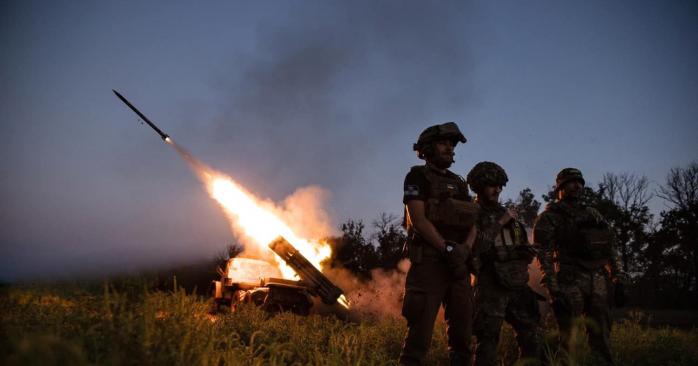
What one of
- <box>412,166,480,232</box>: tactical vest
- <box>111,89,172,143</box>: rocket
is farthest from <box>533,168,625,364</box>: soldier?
<box>111,89,172,143</box>: rocket

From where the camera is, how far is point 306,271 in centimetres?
1127

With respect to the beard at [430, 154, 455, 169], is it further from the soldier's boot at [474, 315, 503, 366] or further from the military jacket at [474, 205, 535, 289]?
the soldier's boot at [474, 315, 503, 366]

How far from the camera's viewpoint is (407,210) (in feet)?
13.6

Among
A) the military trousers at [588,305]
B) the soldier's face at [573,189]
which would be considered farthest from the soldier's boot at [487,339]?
the soldier's face at [573,189]

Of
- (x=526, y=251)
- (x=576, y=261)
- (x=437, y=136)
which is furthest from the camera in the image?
(x=576, y=261)

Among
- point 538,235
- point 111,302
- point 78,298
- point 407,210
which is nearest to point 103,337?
point 111,302

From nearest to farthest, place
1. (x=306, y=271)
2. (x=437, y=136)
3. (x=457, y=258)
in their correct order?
(x=457, y=258)
(x=437, y=136)
(x=306, y=271)

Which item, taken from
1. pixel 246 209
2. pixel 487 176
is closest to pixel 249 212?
pixel 246 209

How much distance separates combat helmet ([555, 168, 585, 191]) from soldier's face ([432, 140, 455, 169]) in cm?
228

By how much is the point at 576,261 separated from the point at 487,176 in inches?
64.4

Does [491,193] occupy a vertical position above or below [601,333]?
above

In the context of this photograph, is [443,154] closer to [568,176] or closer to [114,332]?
[568,176]

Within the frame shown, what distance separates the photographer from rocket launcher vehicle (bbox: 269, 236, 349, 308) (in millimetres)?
11125

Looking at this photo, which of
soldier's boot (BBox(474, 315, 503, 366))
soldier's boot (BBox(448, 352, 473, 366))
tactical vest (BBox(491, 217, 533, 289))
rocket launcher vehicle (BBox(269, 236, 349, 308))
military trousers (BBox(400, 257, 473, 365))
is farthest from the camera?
rocket launcher vehicle (BBox(269, 236, 349, 308))
